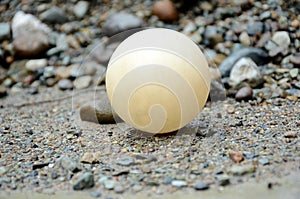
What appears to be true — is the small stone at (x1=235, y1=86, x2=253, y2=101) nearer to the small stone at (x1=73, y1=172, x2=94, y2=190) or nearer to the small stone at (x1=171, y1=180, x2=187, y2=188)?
the small stone at (x1=171, y1=180, x2=187, y2=188)

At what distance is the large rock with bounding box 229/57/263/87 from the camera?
136 inches

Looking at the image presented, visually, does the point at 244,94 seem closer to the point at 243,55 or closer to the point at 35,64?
the point at 243,55

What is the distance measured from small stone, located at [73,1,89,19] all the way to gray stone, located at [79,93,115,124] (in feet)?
4.93

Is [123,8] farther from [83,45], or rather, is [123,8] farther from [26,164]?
[26,164]

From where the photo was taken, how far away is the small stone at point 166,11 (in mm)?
4207

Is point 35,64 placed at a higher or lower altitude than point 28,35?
lower

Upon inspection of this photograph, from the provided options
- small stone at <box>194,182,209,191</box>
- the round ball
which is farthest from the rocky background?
the round ball

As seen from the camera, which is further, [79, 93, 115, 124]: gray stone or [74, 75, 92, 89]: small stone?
[74, 75, 92, 89]: small stone

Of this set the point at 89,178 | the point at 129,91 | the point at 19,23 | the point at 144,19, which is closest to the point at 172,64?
the point at 129,91

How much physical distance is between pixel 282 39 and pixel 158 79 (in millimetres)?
1763

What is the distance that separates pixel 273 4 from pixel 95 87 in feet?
5.35

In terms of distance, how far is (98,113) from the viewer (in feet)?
9.91

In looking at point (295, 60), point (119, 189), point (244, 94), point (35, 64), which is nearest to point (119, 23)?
point (35, 64)

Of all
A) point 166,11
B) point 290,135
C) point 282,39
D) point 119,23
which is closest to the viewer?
point 290,135
